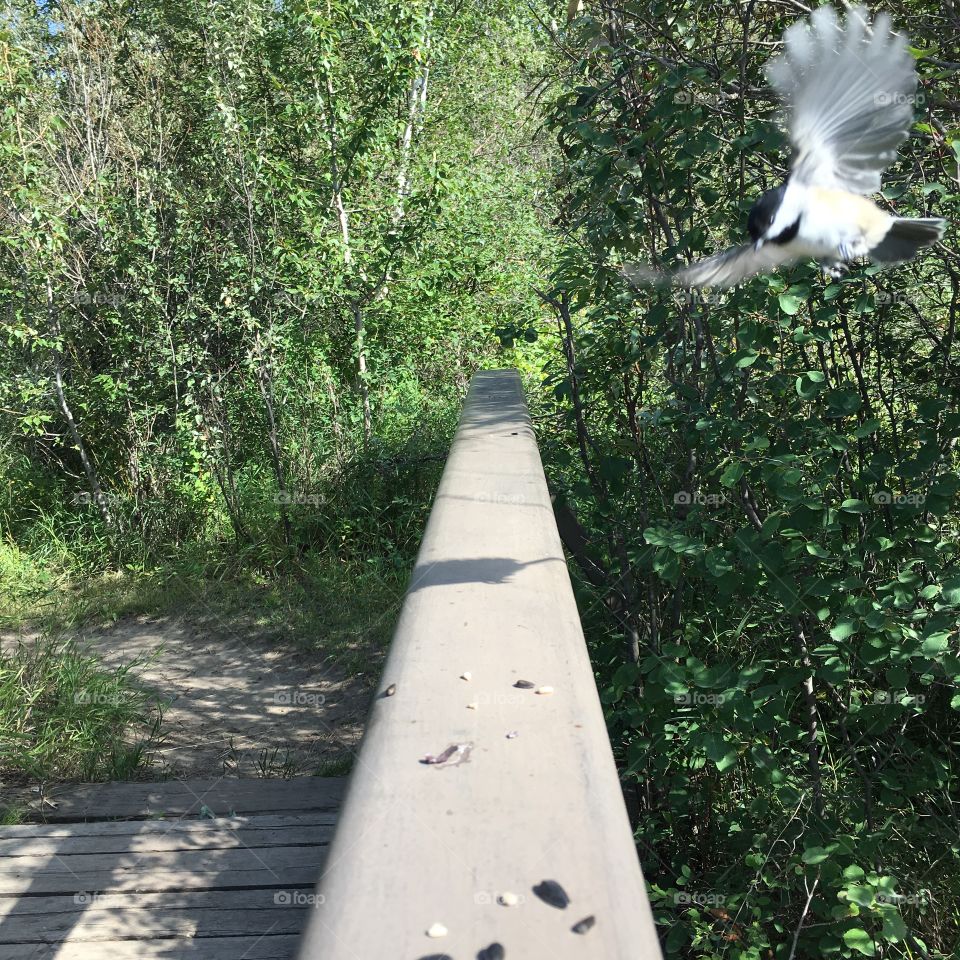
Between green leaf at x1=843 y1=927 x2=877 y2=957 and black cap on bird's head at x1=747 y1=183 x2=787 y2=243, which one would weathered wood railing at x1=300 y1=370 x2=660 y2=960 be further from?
green leaf at x1=843 y1=927 x2=877 y2=957

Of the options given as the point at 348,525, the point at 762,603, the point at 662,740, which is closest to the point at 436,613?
the point at 662,740

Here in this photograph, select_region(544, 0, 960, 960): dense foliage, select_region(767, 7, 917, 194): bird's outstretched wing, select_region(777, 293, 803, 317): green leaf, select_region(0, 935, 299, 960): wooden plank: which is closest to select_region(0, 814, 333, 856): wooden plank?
select_region(0, 935, 299, 960): wooden plank

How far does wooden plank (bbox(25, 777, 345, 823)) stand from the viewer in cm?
320

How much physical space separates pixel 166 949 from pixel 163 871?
1.16 feet

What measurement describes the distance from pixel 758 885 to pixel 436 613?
2.15m

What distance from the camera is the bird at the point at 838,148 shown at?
→ 6.27 ft

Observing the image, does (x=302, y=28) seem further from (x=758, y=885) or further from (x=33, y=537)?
(x=758, y=885)

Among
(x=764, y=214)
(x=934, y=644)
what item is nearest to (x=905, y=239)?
(x=764, y=214)

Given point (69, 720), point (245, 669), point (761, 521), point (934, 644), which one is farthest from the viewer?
point (245, 669)

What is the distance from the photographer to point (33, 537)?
22.2 feet

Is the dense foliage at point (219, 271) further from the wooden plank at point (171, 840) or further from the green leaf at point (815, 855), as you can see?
the green leaf at point (815, 855)

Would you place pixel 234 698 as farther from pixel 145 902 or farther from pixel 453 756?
pixel 453 756

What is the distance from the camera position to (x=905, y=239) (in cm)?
207

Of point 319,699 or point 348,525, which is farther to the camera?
point 348,525
